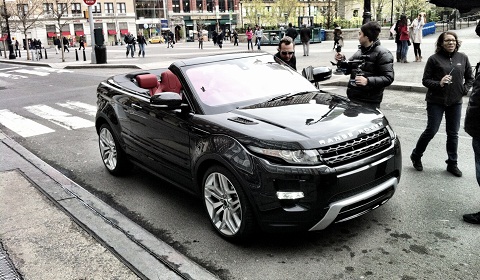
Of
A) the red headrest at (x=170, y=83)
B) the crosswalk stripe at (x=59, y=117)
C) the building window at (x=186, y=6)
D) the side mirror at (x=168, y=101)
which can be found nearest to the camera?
the side mirror at (x=168, y=101)

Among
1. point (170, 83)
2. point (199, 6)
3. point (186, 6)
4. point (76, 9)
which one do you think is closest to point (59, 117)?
point (170, 83)

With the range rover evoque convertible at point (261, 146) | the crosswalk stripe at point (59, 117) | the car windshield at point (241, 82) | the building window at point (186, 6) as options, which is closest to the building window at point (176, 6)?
the building window at point (186, 6)

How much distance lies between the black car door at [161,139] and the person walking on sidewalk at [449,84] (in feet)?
10.2

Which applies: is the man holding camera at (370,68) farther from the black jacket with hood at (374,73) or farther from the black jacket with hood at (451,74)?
the black jacket with hood at (451,74)

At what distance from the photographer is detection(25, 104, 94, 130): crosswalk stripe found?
33.0ft

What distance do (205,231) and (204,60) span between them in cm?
193

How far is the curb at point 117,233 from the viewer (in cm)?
369

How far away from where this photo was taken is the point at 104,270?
3689 millimetres

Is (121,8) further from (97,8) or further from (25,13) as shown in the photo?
(25,13)

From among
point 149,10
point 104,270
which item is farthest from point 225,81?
point 149,10

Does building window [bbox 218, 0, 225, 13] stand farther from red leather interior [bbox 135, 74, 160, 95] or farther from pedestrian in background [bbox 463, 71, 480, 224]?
pedestrian in background [bbox 463, 71, 480, 224]

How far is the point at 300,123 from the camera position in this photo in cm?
397

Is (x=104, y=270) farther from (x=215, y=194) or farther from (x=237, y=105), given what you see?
(x=237, y=105)

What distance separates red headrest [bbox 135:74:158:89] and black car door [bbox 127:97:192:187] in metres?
0.44
